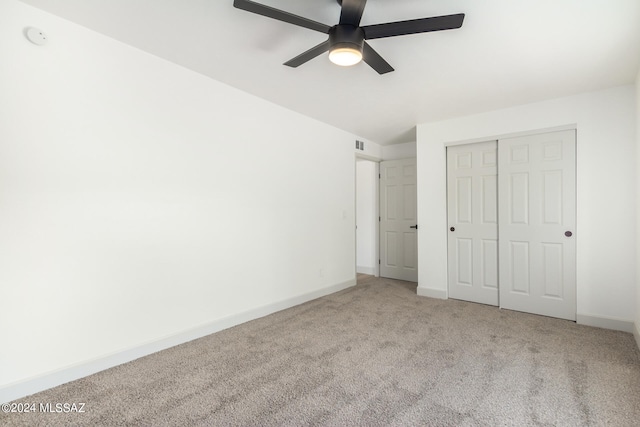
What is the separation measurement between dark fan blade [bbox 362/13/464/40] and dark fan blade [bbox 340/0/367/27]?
8cm

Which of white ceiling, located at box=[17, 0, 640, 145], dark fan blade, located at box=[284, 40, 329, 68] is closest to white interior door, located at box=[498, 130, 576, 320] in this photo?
white ceiling, located at box=[17, 0, 640, 145]

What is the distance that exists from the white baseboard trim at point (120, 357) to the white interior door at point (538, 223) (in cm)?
280

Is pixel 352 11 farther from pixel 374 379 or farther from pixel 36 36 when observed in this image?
pixel 374 379

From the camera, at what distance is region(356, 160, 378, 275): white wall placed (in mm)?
5699

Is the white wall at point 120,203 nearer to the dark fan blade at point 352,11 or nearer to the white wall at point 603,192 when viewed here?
the dark fan blade at point 352,11

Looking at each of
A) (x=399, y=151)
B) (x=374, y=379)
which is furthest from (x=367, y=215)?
→ (x=374, y=379)

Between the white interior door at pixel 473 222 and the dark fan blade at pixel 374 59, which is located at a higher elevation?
the dark fan blade at pixel 374 59

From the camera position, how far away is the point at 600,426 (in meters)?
1.68

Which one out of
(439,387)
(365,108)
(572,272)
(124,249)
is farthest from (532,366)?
(124,249)

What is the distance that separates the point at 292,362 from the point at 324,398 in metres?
0.53

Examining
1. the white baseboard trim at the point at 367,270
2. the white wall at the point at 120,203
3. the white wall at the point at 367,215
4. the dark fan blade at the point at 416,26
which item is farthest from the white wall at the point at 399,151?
the dark fan blade at the point at 416,26

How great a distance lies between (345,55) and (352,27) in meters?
0.15

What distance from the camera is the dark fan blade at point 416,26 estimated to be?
162cm

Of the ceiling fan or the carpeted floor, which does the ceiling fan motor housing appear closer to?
the ceiling fan
